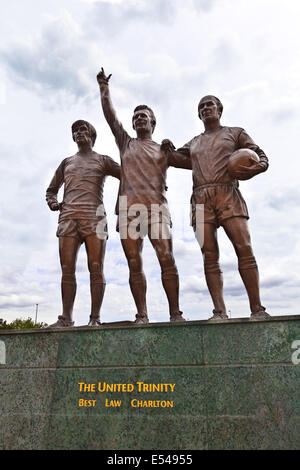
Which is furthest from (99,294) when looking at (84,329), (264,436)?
(264,436)

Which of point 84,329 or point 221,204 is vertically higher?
point 221,204

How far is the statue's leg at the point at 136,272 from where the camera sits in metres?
5.61

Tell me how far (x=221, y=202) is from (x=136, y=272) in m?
1.42

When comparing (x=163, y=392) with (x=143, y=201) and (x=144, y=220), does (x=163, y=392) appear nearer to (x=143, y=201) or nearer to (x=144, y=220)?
(x=144, y=220)

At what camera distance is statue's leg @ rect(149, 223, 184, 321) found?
17.9 feet

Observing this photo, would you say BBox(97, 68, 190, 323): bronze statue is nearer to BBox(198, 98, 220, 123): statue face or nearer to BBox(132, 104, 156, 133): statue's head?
BBox(132, 104, 156, 133): statue's head

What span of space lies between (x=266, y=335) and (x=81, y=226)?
2895mm

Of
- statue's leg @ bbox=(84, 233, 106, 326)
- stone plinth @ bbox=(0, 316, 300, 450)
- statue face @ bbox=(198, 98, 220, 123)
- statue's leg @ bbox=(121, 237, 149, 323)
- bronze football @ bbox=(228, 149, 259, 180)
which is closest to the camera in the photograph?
stone plinth @ bbox=(0, 316, 300, 450)

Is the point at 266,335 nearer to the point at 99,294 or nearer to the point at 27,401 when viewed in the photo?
the point at 99,294

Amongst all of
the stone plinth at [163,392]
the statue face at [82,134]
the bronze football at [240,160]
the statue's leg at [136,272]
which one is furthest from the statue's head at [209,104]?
the stone plinth at [163,392]

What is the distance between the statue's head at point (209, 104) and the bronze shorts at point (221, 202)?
1.10 meters

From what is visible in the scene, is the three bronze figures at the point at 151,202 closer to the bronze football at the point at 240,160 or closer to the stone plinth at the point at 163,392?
the bronze football at the point at 240,160

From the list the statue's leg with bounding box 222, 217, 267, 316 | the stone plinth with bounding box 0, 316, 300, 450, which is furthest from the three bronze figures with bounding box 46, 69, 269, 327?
the stone plinth with bounding box 0, 316, 300, 450
